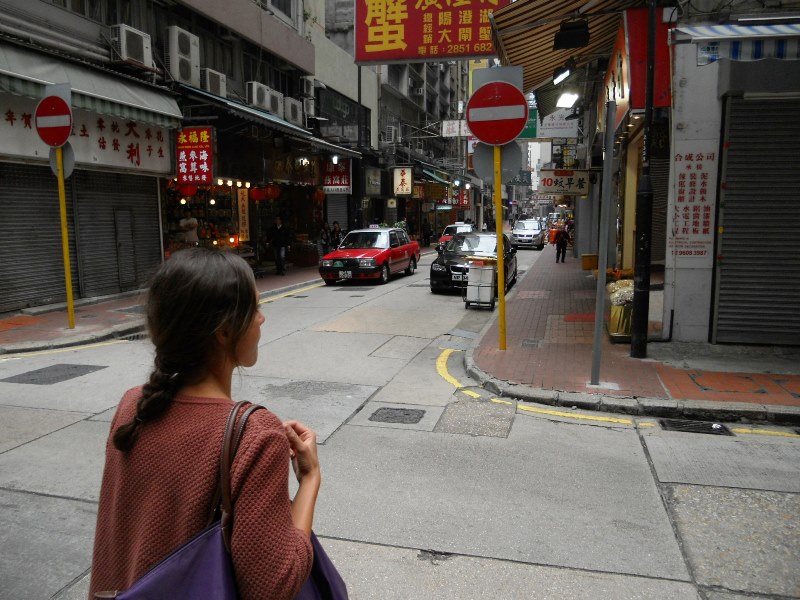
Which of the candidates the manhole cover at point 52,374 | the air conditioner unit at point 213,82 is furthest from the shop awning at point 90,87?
the manhole cover at point 52,374

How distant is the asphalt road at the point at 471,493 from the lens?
10.6 feet

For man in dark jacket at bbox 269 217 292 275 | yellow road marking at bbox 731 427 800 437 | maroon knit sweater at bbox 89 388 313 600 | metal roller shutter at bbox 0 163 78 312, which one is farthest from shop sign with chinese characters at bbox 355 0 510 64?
maroon knit sweater at bbox 89 388 313 600

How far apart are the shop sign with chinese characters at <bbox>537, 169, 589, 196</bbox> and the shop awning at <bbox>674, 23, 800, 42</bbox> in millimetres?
9528

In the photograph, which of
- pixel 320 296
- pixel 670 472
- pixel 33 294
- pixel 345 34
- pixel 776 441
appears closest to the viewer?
pixel 670 472

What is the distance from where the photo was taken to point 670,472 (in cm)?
459

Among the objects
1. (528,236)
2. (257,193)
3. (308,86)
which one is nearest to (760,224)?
(257,193)

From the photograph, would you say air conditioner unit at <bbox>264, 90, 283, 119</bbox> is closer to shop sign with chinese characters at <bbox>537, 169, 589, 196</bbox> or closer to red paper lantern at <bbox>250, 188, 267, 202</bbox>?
red paper lantern at <bbox>250, 188, 267, 202</bbox>

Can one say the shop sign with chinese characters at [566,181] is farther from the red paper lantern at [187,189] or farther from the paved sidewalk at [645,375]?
the red paper lantern at [187,189]

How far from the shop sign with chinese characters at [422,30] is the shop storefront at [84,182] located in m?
4.85

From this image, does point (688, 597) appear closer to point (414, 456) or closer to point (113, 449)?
point (414, 456)

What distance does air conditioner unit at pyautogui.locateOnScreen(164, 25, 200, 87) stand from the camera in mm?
15281

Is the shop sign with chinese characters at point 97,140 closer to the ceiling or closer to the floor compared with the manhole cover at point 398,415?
closer to the ceiling

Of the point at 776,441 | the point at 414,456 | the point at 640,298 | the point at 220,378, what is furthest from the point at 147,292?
the point at 640,298

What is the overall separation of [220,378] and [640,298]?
6918 millimetres
